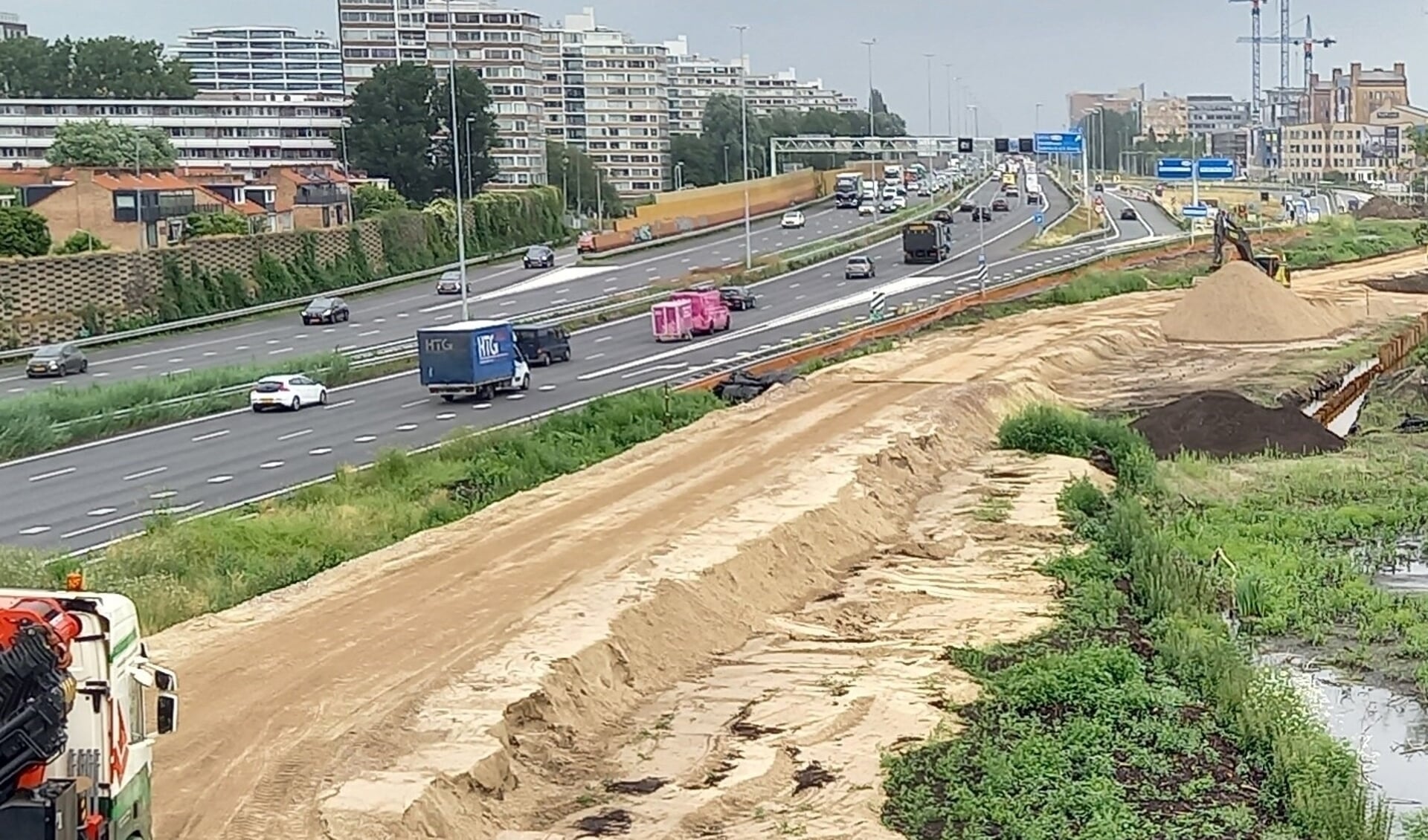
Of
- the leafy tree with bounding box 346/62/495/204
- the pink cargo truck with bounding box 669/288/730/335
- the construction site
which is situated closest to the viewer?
the construction site

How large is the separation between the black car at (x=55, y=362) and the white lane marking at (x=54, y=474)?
17.7 m

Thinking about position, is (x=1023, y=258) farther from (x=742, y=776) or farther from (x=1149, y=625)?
(x=742, y=776)

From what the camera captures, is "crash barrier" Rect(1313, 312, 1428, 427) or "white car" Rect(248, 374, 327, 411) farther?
"crash barrier" Rect(1313, 312, 1428, 427)

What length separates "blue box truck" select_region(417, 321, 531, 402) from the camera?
53.5m

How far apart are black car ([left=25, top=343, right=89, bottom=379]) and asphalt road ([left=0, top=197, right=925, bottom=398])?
0.45 metres

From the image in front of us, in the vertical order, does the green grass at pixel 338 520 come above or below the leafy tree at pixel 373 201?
below

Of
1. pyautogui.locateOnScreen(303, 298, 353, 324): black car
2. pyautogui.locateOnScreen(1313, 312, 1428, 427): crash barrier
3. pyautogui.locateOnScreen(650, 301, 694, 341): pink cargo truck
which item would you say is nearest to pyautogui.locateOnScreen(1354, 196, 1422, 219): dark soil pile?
pyautogui.locateOnScreen(1313, 312, 1428, 427): crash barrier

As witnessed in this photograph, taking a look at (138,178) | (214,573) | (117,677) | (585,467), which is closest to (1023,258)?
(138,178)

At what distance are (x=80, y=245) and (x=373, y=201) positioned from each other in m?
30.0

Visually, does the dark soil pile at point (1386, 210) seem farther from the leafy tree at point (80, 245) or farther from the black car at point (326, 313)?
the leafy tree at point (80, 245)

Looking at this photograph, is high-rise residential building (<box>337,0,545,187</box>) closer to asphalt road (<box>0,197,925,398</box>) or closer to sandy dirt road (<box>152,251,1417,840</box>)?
asphalt road (<box>0,197,925,398</box>)

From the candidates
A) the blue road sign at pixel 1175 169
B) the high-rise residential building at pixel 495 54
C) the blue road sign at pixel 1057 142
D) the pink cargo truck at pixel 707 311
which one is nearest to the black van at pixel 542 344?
the pink cargo truck at pixel 707 311

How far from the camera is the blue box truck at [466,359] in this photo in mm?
53500

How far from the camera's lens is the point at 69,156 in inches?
4577
